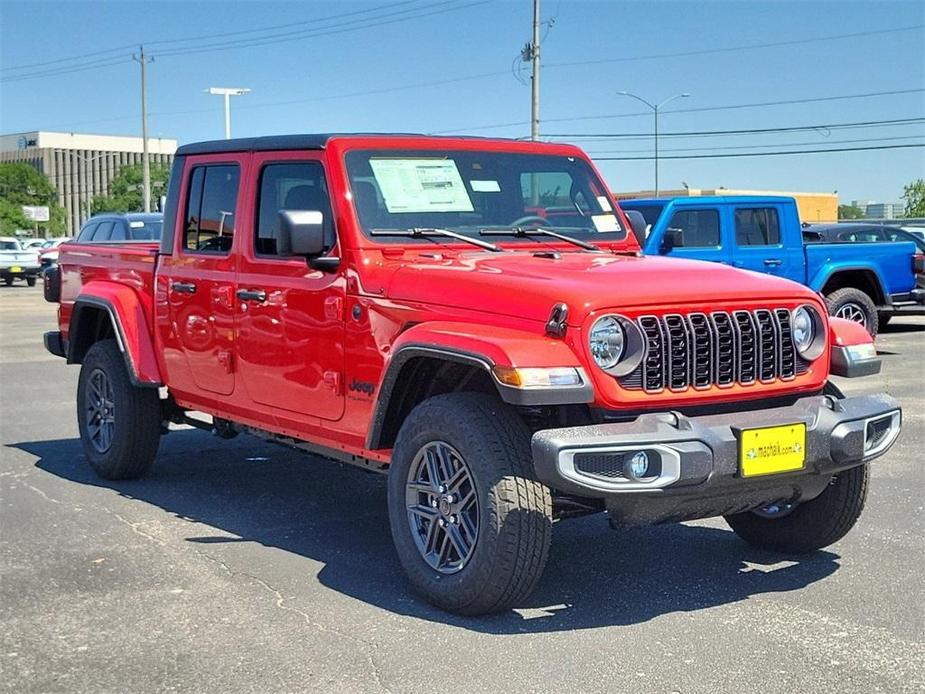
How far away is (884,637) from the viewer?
15.1 feet

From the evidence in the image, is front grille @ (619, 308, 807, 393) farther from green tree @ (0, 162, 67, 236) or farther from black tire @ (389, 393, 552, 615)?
green tree @ (0, 162, 67, 236)

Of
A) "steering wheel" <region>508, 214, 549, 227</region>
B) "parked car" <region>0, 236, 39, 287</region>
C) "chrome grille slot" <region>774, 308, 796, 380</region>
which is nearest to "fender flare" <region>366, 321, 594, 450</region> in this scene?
"chrome grille slot" <region>774, 308, 796, 380</region>

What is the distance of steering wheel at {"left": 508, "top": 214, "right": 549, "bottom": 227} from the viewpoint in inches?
238

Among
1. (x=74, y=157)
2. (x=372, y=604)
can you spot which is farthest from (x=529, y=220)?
(x=74, y=157)

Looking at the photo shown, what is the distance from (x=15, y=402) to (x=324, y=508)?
5.54 meters

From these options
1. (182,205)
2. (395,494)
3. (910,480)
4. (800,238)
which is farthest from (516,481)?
(800,238)

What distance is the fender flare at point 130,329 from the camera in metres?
7.09

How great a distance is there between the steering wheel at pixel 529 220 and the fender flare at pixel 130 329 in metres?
2.40

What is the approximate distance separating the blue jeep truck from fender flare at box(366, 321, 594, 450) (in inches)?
295

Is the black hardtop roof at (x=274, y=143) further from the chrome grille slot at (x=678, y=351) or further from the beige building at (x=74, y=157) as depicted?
the beige building at (x=74, y=157)

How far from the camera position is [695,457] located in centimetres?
442

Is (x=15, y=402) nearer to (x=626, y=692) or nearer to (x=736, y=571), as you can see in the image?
(x=736, y=571)

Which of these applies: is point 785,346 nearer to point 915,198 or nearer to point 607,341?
point 607,341

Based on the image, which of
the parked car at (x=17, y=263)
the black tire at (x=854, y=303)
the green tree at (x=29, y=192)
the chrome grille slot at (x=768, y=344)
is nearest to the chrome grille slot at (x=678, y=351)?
the chrome grille slot at (x=768, y=344)
